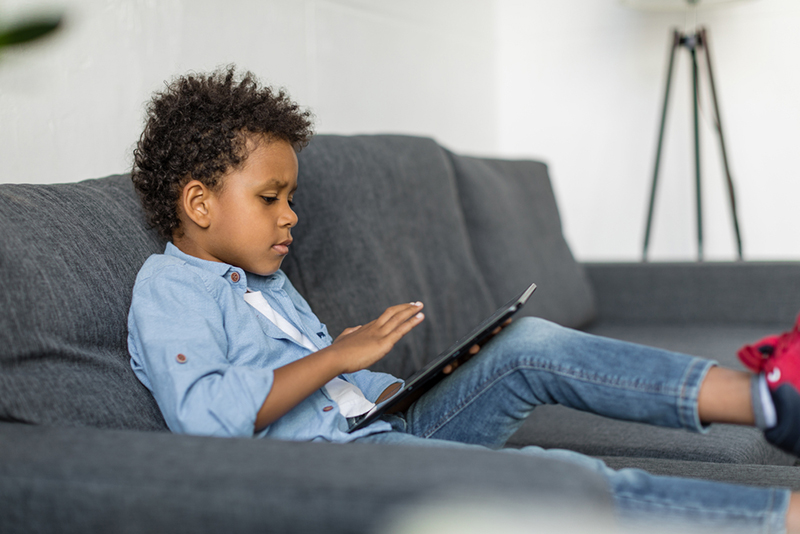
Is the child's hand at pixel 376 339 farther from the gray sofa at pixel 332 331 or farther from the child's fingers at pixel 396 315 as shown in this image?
the gray sofa at pixel 332 331

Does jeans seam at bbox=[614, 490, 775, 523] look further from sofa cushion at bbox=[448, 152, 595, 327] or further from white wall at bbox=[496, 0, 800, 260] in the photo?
white wall at bbox=[496, 0, 800, 260]

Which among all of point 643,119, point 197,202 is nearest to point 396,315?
point 197,202

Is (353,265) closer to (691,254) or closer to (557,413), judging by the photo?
(557,413)

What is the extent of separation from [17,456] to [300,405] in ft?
1.30

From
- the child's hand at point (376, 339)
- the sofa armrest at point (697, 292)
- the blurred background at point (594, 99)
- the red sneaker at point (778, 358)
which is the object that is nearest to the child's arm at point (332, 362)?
the child's hand at point (376, 339)

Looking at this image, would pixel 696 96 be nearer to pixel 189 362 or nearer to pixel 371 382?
pixel 371 382

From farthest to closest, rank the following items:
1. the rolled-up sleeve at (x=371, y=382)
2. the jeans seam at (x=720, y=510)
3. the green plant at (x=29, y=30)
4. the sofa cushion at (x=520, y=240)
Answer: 1. the sofa cushion at (x=520, y=240)
2. the rolled-up sleeve at (x=371, y=382)
3. the jeans seam at (x=720, y=510)
4. the green plant at (x=29, y=30)

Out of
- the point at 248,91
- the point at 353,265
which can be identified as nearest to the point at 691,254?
the point at 353,265

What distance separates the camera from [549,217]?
2.45 metres

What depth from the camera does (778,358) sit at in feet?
2.72

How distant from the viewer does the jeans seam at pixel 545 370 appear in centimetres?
89

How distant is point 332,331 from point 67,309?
551 mm

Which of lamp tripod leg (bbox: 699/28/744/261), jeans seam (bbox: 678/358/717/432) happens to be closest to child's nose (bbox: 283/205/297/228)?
jeans seam (bbox: 678/358/717/432)

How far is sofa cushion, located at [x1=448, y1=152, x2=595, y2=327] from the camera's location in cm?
202
